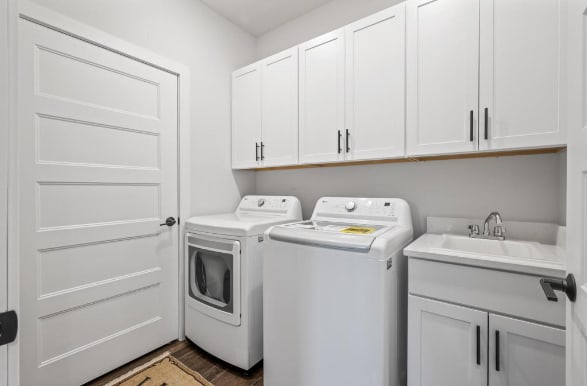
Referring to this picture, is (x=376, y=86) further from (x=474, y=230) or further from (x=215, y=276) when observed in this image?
(x=215, y=276)

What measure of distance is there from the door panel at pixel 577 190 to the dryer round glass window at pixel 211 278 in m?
1.59

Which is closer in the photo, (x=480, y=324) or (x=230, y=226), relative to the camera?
(x=480, y=324)

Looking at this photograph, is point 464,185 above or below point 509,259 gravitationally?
above

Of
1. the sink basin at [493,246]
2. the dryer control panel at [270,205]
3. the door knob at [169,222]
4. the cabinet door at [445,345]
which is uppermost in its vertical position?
the dryer control panel at [270,205]

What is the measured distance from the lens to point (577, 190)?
2.43 ft

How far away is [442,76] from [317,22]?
53.8 inches

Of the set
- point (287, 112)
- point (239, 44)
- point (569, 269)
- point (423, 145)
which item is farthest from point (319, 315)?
point (239, 44)

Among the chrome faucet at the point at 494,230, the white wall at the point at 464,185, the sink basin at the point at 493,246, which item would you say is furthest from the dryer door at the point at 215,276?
the chrome faucet at the point at 494,230

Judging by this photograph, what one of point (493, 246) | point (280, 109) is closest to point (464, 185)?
point (493, 246)

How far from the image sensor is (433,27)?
4.98 ft

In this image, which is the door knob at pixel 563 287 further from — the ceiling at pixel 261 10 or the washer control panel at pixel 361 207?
the ceiling at pixel 261 10

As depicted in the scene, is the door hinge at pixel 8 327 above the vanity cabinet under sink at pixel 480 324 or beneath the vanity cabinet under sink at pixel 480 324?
above

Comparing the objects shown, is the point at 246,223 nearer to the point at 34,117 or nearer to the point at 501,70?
the point at 34,117

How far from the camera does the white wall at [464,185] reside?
1.51m
